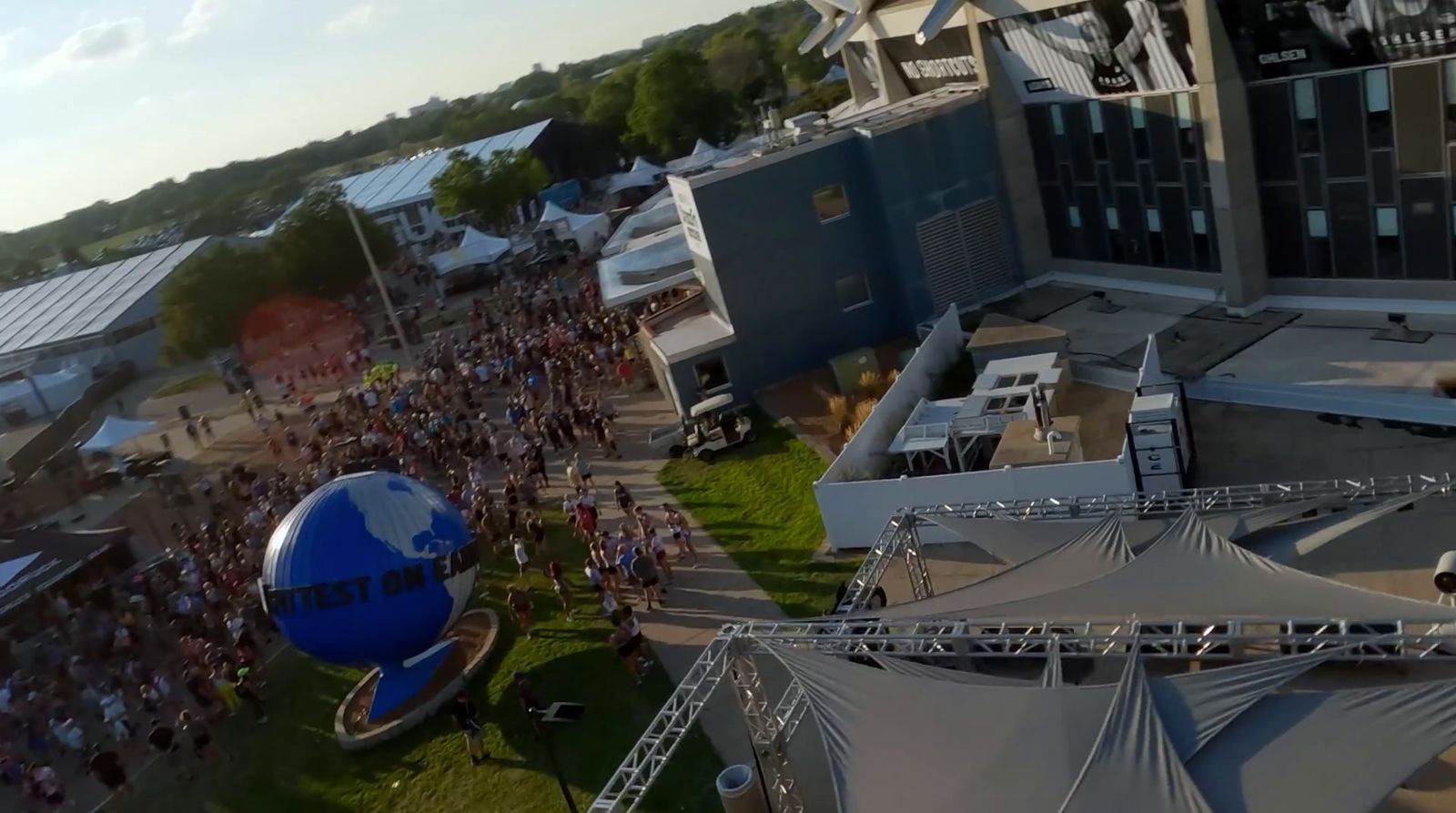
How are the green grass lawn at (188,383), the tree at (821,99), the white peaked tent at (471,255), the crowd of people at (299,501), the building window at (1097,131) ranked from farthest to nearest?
1. the tree at (821,99)
2. the white peaked tent at (471,255)
3. the green grass lawn at (188,383)
4. the building window at (1097,131)
5. the crowd of people at (299,501)

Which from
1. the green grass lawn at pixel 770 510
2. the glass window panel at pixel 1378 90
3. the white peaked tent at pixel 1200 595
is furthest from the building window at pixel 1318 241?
the white peaked tent at pixel 1200 595

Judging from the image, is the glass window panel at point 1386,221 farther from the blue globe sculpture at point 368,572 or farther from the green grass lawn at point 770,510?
the blue globe sculpture at point 368,572

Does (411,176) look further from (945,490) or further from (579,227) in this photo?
(945,490)

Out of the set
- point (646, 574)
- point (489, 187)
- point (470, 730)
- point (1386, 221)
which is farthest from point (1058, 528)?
point (489, 187)

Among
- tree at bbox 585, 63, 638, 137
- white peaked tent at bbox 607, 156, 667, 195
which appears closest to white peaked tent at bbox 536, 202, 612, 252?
white peaked tent at bbox 607, 156, 667, 195

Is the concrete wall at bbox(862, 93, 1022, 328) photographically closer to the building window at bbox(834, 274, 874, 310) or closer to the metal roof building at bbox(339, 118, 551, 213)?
the building window at bbox(834, 274, 874, 310)

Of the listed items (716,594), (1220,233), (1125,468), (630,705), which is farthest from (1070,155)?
(630,705)

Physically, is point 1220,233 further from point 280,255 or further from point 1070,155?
point 280,255
